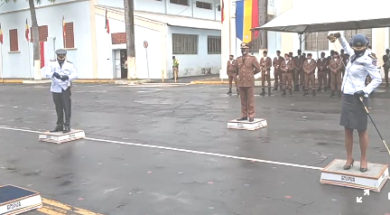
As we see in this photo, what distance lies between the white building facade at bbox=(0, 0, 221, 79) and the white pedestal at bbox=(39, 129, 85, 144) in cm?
2167

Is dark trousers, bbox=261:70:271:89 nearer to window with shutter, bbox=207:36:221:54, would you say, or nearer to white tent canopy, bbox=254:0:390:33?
white tent canopy, bbox=254:0:390:33

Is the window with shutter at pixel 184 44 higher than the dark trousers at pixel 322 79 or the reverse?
higher

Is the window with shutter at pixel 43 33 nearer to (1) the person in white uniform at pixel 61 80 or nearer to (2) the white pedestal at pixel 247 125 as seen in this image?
(1) the person in white uniform at pixel 61 80

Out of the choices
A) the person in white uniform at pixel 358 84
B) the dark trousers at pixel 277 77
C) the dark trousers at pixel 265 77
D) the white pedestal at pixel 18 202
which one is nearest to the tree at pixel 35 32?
the dark trousers at pixel 277 77

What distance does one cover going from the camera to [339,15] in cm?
1711

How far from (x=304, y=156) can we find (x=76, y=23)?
1288 inches

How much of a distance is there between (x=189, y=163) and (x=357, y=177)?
2657 mm

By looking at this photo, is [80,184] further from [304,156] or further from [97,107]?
[97,107]

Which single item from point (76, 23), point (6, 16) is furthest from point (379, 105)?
point (6, 16)

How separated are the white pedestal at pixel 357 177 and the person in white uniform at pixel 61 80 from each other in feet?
19.5

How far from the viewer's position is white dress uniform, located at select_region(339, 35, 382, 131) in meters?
5.96

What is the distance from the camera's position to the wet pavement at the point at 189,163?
545cm

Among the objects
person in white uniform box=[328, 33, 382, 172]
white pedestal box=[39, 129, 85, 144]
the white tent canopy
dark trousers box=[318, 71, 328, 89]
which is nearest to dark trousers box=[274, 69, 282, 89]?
dark trousers box=[318, 71, 328, 89]

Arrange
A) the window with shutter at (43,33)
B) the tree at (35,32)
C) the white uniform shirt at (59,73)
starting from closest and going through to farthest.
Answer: the white uniform shirt at (59,73) < the tree at (35,32) < the window with shutter at (43,33)
